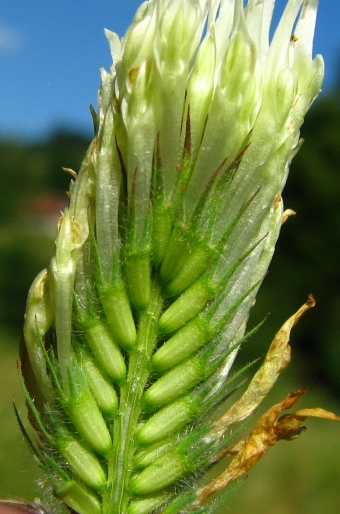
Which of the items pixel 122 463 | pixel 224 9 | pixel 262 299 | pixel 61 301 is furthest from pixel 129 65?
pixel 262 299

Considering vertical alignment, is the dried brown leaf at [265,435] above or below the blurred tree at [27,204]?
below

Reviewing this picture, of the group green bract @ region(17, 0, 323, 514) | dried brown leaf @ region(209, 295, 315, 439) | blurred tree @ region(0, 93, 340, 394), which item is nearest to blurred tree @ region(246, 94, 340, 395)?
blurred tree @ region(0, 93, 340, 394)

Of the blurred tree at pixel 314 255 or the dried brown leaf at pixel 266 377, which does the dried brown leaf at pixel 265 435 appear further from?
the blurred tree at pixel 314 255

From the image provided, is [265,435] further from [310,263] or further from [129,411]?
[310,263]

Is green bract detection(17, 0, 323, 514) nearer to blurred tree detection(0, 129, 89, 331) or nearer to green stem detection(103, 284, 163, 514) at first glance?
green stem detection(103, 284, 163, 514)

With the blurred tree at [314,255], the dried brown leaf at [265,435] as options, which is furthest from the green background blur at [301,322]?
the dried brown leaf at [265,435]

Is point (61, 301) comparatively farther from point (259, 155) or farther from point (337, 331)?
point (337, 331)

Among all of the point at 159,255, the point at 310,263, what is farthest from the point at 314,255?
the point at 159,255
